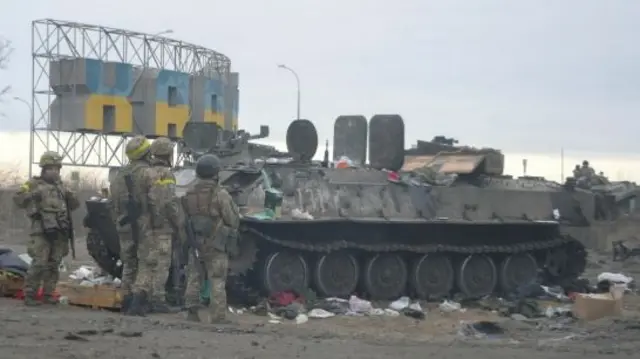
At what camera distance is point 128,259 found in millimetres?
13016

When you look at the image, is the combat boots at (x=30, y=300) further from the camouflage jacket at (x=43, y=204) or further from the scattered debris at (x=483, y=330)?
the scattered debris at (x=483, y=330)

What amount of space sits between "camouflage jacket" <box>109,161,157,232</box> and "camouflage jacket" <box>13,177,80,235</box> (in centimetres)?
68

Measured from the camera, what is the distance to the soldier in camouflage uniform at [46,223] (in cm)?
1296

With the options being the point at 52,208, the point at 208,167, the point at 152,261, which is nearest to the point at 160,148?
the point at 208,167

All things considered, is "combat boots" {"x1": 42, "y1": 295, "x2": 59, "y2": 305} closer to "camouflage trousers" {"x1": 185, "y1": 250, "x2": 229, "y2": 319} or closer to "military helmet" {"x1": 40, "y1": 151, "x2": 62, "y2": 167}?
"military helmet" {"x1": 40, "y1": 151, "x2": 62, "y2": 167}

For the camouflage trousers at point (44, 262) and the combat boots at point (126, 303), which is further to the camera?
the camouflage trousers at point (44, 262)

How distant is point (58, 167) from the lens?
1328cm

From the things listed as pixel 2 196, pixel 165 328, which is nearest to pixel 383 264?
pixel 165 328

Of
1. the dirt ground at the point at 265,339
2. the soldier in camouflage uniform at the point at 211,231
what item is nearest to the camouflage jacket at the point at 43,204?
the dirt ground at the point at 265,339

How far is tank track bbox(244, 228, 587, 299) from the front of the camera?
15562 millimetres

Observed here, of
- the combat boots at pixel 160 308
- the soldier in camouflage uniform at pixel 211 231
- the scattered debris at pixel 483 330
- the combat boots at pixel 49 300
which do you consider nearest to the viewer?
the soldier in camouflage uniform at pixel 211 231

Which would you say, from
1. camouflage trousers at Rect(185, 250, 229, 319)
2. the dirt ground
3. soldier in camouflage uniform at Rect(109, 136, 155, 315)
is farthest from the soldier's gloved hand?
camouflage trousers at Rect(185, 250, 229, 319)

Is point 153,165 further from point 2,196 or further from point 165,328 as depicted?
point 2,196

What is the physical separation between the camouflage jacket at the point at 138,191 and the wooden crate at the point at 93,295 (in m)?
0.79
